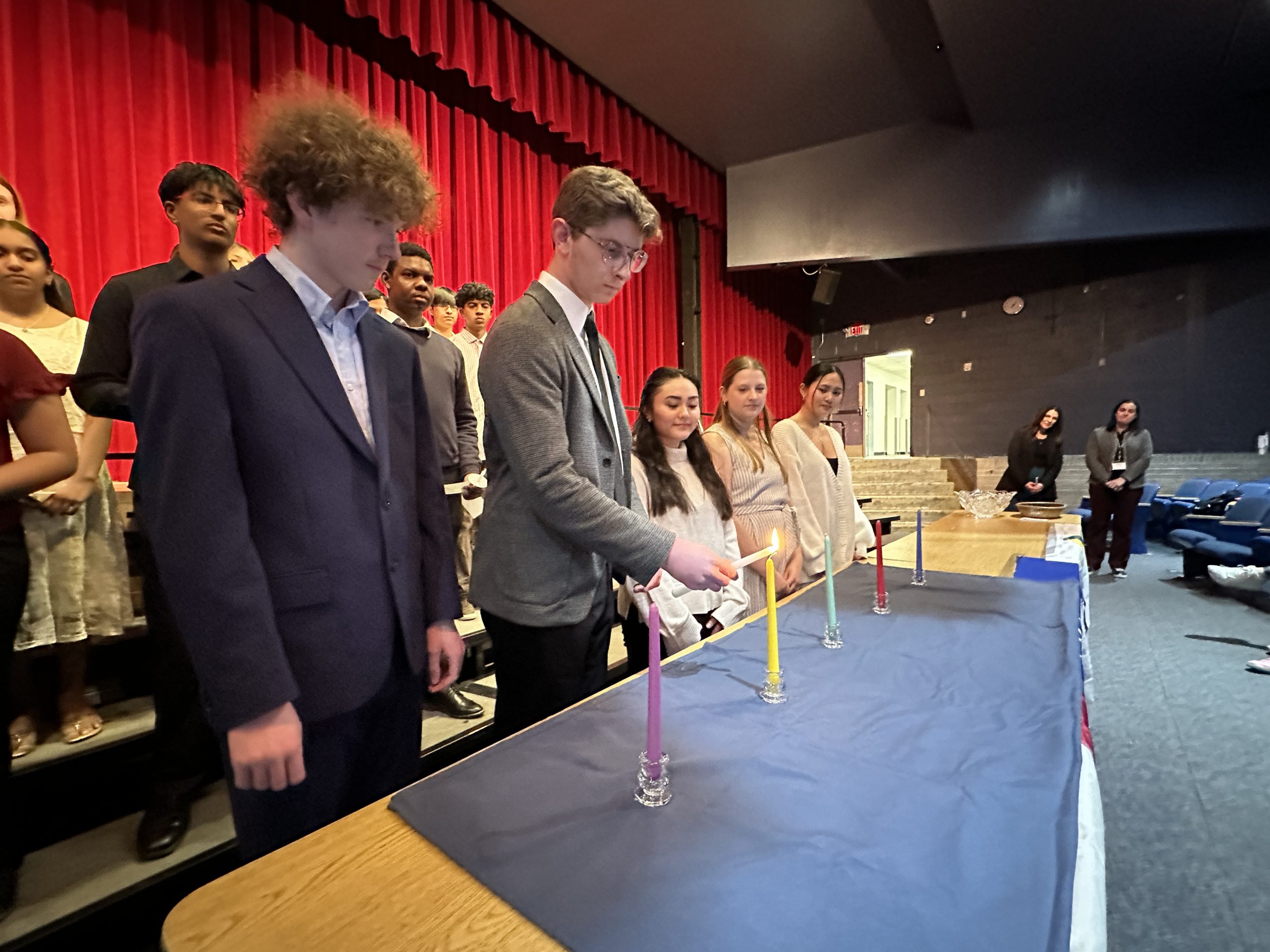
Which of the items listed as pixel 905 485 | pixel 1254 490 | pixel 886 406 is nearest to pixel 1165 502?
pixel 1254 490

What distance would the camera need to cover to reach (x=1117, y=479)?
17.2ft

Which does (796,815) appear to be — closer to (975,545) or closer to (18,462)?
(18,462)

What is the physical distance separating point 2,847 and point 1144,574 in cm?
695

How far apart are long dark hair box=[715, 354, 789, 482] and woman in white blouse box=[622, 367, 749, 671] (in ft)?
0.70

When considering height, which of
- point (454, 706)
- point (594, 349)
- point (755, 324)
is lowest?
point (454, 706)

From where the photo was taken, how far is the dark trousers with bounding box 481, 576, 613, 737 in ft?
3.55

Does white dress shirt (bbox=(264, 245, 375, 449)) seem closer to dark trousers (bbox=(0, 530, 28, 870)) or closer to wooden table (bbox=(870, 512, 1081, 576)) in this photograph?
dark trousers (bbox=(0, 530, 28, 870))

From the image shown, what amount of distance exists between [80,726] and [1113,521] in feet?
22.6

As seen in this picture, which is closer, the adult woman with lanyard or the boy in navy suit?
the boy in navy suit

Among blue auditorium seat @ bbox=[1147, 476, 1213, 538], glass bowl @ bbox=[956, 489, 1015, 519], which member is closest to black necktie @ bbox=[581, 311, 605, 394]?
glass bowl @ bbox=[956, 489, 1015, 519]

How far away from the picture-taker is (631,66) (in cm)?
441

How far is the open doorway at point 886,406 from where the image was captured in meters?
11.5

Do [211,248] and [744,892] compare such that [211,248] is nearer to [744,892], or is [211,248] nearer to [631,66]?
[744,892]

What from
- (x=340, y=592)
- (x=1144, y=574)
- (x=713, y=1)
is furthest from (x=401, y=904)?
(x=1144, y=574)
